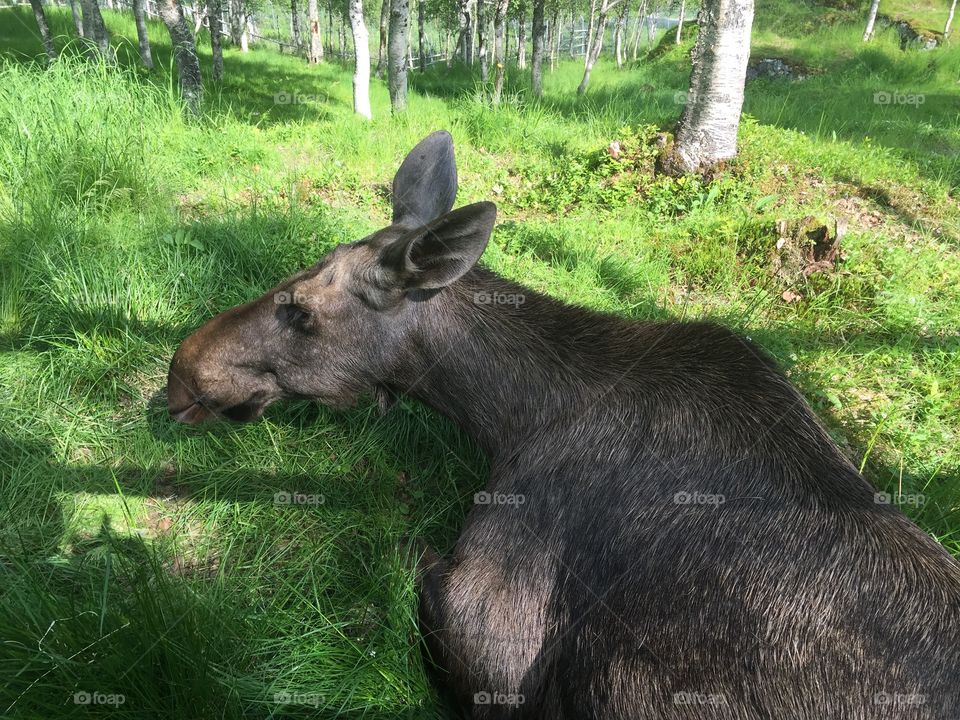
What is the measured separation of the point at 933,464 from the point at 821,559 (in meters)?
1.86

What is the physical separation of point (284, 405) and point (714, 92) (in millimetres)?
5430

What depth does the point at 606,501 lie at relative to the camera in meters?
2.51

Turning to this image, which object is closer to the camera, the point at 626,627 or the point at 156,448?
the point at 626,627

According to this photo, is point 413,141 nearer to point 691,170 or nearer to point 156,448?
point 691,170

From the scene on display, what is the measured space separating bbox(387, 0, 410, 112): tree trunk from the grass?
4005mm

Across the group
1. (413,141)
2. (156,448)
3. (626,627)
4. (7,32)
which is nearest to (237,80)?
(7,32)

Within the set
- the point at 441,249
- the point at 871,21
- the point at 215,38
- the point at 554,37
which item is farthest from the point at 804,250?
the point at 554,37

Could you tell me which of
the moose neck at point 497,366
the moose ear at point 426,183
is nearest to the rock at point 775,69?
the moose ear at point 426,183

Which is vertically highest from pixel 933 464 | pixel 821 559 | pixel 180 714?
pixel 821 559

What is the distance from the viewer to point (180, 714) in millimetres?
2232

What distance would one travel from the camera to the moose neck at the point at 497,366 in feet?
9.26

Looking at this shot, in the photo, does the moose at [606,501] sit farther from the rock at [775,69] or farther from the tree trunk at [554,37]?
the tree trunk at [554,37]

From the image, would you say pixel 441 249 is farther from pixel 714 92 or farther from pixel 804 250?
pixel 714 92

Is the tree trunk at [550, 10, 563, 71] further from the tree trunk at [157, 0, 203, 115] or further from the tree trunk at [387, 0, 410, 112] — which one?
the tree trunk at [157, 0, 203, 115]
